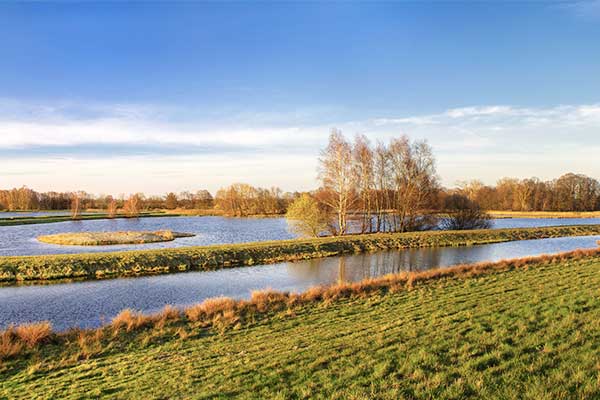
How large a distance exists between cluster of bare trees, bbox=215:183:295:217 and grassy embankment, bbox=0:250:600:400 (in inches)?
3168

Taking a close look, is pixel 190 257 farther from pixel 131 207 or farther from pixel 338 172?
pixel 131 207

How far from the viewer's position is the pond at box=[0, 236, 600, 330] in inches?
587

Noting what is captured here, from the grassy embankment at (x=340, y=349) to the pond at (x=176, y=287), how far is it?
331 centimetres

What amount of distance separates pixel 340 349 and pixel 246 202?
89.2 m

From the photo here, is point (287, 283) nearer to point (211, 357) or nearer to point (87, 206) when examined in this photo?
point (211, 357)

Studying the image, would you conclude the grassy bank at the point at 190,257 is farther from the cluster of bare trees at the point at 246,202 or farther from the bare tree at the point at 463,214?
the cluster of bare trees at the point at 246,202

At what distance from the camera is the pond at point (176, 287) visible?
14906 mm

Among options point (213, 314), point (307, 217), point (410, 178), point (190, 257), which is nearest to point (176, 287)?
point (190, 257)

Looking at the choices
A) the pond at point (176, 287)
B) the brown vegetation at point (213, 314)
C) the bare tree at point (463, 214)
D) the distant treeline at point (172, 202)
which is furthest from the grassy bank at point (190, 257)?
the distant treeline at point (172, 202)

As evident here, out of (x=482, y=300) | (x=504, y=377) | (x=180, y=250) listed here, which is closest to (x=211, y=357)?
(x=504, y=377)

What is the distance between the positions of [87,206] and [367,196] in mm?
104794

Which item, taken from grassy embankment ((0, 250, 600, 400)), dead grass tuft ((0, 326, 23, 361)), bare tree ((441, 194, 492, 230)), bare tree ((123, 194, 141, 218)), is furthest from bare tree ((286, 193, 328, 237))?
bare tree ((123, 194, 141, 218))

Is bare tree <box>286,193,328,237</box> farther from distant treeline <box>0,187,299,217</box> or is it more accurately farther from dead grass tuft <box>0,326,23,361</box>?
distant treeline <box>0,187,299,217</box>

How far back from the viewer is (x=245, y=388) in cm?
657
